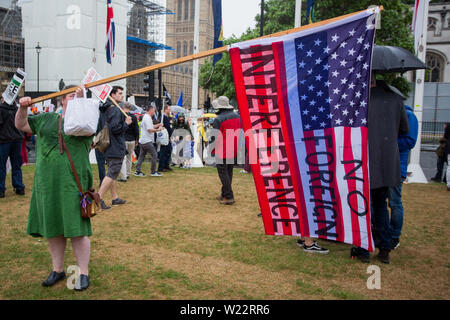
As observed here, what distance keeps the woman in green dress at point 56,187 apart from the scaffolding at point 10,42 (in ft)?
137

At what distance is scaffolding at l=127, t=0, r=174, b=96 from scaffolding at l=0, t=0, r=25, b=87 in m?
15.8

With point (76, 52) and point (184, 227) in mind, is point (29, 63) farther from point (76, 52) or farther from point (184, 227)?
point (184, 227)

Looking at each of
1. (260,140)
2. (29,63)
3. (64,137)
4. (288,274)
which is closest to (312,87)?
(260,140)

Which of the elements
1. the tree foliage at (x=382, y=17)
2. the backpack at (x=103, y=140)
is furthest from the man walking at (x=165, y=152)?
the tree foliage at (x=382, y=17)

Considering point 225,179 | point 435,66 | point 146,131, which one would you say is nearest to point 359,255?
point 225,179

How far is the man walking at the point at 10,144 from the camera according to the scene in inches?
343

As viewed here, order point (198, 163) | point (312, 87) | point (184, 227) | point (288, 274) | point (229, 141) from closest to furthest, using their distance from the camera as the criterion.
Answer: point (312, 87) → point (288, 274) → point (184, 227) → point (229, 141) → point (198, 163)

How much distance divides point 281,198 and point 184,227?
2.66m

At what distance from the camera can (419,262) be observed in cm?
526

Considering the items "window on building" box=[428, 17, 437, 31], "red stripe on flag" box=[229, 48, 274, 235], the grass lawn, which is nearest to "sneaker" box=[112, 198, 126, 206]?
the grass lawn

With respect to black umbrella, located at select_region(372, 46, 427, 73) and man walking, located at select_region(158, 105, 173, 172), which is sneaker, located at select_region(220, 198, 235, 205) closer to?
black umbrella, located at select_region(372, 46, 427, 73)

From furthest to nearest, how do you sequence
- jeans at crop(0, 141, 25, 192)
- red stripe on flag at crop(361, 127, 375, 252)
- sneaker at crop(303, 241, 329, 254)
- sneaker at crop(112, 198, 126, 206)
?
jeans at crop(0, 141, 25, 192), sneaker at crop(112, 198, 126, 206), sneaker at crop(303, 241, 329, 254), red stripe on flag at crop(361, 127, 375, 252)

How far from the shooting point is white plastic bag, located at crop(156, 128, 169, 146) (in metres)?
13.5
